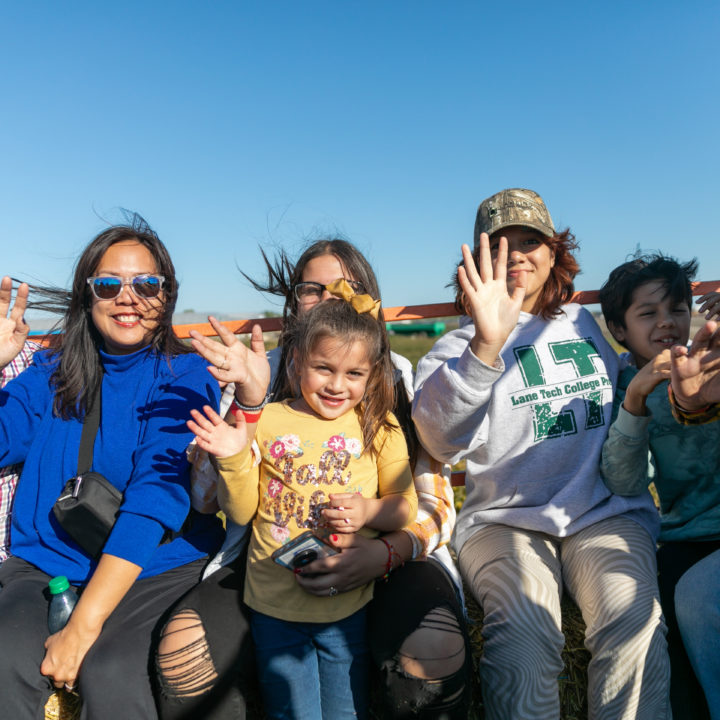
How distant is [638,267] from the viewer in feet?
9.34

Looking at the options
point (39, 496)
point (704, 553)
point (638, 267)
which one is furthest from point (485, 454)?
point (39, 496)

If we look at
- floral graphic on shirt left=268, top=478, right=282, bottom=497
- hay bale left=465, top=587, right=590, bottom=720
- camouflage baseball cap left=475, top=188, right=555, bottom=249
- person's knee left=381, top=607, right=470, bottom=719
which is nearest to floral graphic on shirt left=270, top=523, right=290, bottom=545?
floral graphic on shirt left=268, top=478, right=282, bottom=497

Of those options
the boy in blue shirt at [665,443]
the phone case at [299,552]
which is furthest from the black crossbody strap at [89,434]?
the boy in blue shirt at [665,443]

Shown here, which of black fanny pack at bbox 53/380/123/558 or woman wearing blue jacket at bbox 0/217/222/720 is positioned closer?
woman wearing blue jacket at bbox 0/217/222/720

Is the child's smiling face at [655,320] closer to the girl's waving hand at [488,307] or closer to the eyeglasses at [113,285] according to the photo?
the girl's waving hand at [488,307]

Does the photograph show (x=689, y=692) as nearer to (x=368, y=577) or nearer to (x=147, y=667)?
(x=368, y=577)

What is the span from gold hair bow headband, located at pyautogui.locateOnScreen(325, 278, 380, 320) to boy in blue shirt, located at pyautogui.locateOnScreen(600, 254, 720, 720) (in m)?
1.05

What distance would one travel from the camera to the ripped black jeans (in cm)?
187

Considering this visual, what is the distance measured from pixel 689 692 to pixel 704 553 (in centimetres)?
55

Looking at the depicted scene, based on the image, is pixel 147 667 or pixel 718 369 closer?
pixel 147 667

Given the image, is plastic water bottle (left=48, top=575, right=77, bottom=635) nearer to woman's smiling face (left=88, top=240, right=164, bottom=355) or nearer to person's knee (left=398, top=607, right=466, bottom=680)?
woman's smiling face (left=88, top=240, right=164, bottom=355)

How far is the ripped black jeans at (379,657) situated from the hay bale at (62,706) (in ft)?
1.12

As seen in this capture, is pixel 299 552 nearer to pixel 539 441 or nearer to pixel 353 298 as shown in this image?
pixel 353 298

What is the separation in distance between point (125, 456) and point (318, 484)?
0.81m
